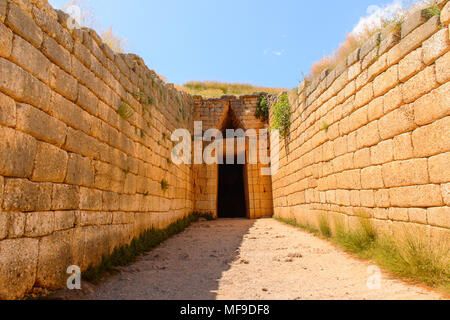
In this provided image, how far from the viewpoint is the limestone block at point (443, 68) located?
3123 mm

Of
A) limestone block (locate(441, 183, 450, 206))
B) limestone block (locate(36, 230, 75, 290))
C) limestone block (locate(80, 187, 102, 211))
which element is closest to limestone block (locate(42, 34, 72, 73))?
limestone block (locate(80, 187, 102, 211))

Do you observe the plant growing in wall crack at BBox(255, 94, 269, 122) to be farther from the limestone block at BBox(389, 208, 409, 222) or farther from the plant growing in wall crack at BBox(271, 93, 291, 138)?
the limestone block at BBox(389, 208, 409, 222)

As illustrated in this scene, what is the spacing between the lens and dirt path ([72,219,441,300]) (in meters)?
3.18

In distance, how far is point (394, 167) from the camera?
13.4ft

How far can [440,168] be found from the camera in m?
3.28

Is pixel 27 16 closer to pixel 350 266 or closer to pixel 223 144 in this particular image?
pixel 350 266

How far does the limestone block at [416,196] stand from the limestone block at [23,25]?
14.2 ft

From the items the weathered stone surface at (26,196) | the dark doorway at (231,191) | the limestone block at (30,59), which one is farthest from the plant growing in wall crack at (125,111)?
the dark doorway at (231,191)

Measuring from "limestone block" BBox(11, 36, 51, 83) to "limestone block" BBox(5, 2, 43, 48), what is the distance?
63mm

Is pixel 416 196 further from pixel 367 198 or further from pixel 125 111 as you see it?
pixel 125 111

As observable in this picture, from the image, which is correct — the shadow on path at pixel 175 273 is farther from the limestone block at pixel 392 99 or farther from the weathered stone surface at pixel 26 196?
the limestone block at pixel 392 99

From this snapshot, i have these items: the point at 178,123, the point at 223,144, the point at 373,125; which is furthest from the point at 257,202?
the point at 373,125

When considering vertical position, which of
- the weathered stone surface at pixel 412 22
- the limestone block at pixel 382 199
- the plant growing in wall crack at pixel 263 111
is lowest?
the limestone block at pixel 382 199
